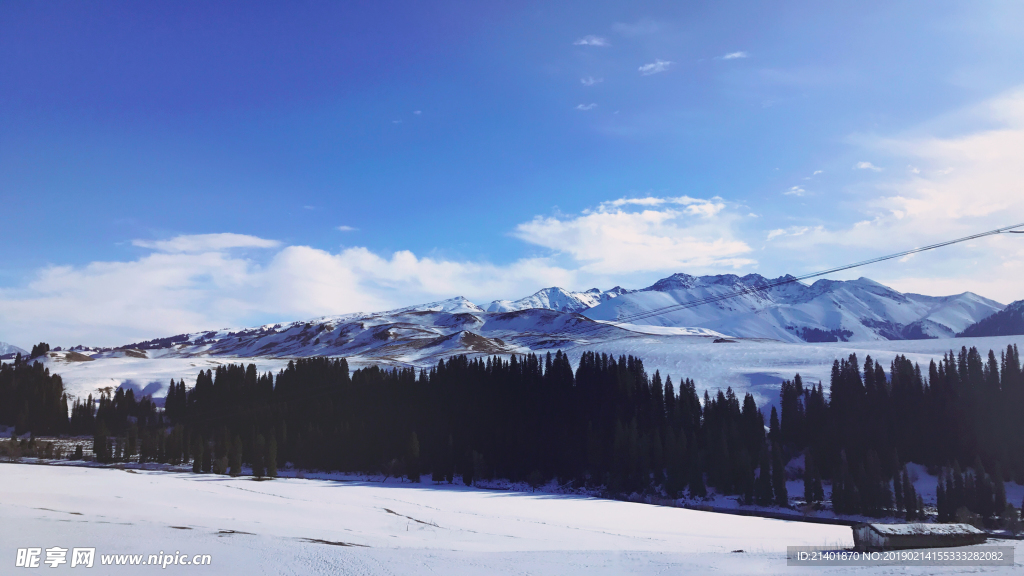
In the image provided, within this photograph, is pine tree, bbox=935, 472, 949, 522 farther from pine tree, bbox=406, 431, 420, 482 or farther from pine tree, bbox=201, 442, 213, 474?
pine tree, bbox=201, 442, 213, 474

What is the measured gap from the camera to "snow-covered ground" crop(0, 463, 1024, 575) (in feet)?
74.5

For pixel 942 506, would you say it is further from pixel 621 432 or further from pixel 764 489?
pixel 621 432

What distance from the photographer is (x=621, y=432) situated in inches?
3669

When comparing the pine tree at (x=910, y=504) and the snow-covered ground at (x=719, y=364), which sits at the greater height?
the snow-covered ground at (x=719, y=364)

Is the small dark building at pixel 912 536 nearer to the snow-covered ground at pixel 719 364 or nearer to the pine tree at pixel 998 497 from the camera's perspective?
the pine tree at pixel 998 497

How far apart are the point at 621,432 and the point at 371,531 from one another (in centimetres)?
6388

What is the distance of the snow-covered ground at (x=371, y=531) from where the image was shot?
22.7 metres

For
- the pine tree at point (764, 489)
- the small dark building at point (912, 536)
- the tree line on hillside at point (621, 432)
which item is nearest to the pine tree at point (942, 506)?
the tree line on hillside at point (621, 432)

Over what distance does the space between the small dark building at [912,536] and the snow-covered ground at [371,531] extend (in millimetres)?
3609

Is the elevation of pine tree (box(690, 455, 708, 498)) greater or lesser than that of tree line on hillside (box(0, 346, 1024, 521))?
lesser

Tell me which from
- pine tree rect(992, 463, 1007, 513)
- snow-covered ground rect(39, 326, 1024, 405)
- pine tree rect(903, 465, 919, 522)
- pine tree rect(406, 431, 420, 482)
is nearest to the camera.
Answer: pine tree rect(903, 465, 919, 522)

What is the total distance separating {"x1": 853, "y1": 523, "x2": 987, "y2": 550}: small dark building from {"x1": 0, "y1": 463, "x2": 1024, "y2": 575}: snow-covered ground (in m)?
3.61

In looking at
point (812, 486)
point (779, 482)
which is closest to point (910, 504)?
point (812, 486)

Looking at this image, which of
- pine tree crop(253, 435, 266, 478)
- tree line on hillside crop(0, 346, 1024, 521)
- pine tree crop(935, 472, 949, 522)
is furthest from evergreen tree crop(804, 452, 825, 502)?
pine tree crop(253, 435, 266, 478)
